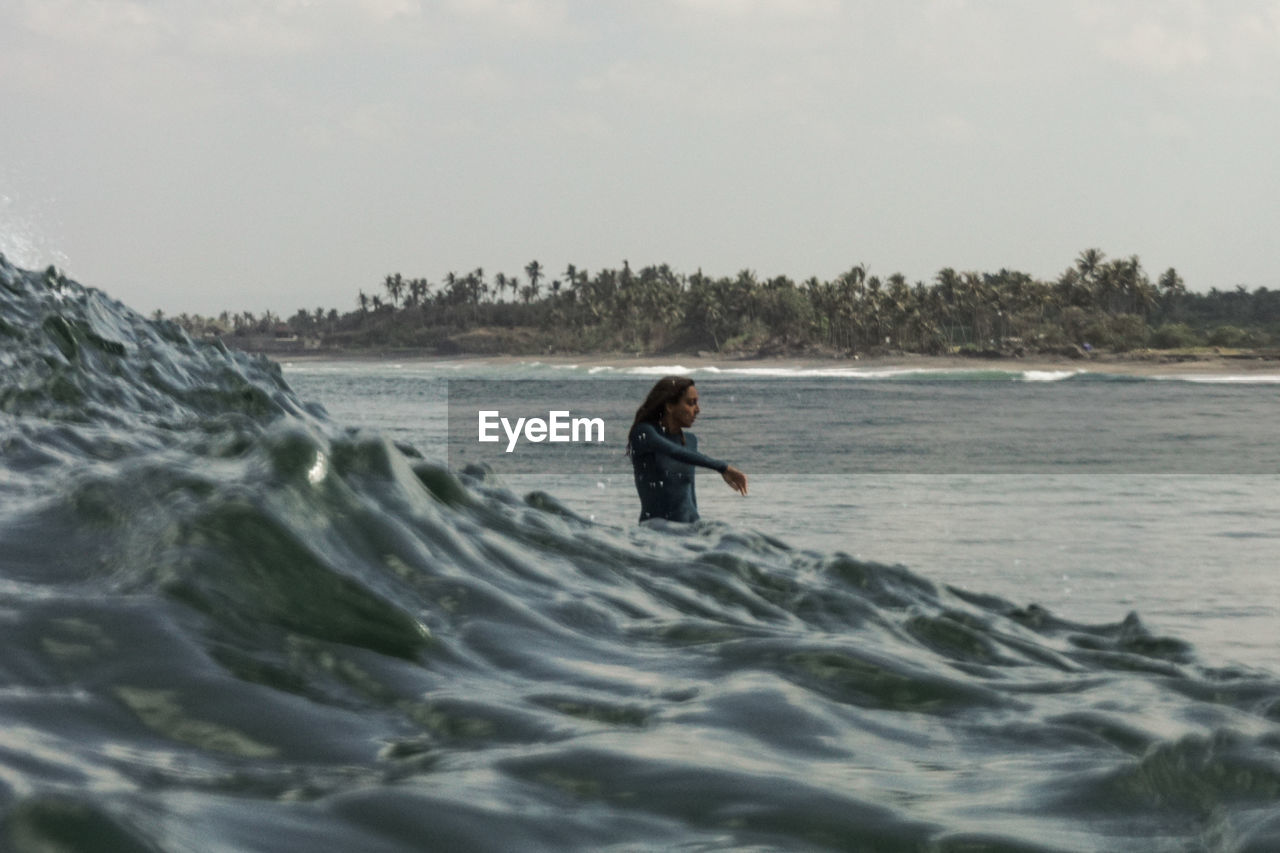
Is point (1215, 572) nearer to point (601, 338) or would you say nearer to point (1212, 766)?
point (1212, 766)

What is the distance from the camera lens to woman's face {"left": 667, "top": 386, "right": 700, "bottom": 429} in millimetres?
9234

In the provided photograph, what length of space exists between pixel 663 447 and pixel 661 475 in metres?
0.21

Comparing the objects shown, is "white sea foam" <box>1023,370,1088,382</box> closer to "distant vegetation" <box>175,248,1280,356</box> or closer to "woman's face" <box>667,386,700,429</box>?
"distant vegetation" <box>175,248,1280,356</box>

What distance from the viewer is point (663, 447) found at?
30.0ft

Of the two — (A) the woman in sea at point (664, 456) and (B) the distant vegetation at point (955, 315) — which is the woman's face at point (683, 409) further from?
(B) the distant vegetation at point (955, 315)

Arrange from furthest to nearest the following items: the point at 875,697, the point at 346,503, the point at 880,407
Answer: the point at 880,407 < the point at 346,503 < the point at 875,697

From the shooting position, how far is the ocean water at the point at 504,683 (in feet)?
8.52

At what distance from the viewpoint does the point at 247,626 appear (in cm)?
358

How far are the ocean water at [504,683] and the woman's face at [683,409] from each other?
3.55 ft

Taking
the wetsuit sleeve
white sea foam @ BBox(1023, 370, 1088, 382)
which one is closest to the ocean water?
the wetsuit sleeve

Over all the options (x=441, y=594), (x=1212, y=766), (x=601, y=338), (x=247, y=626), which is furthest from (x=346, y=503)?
(x=601, y=338)

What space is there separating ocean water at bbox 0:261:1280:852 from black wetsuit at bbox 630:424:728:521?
2.50ft

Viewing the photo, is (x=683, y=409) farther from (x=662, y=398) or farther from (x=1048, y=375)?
(x=1048, y=375)

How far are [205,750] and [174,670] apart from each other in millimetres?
420
